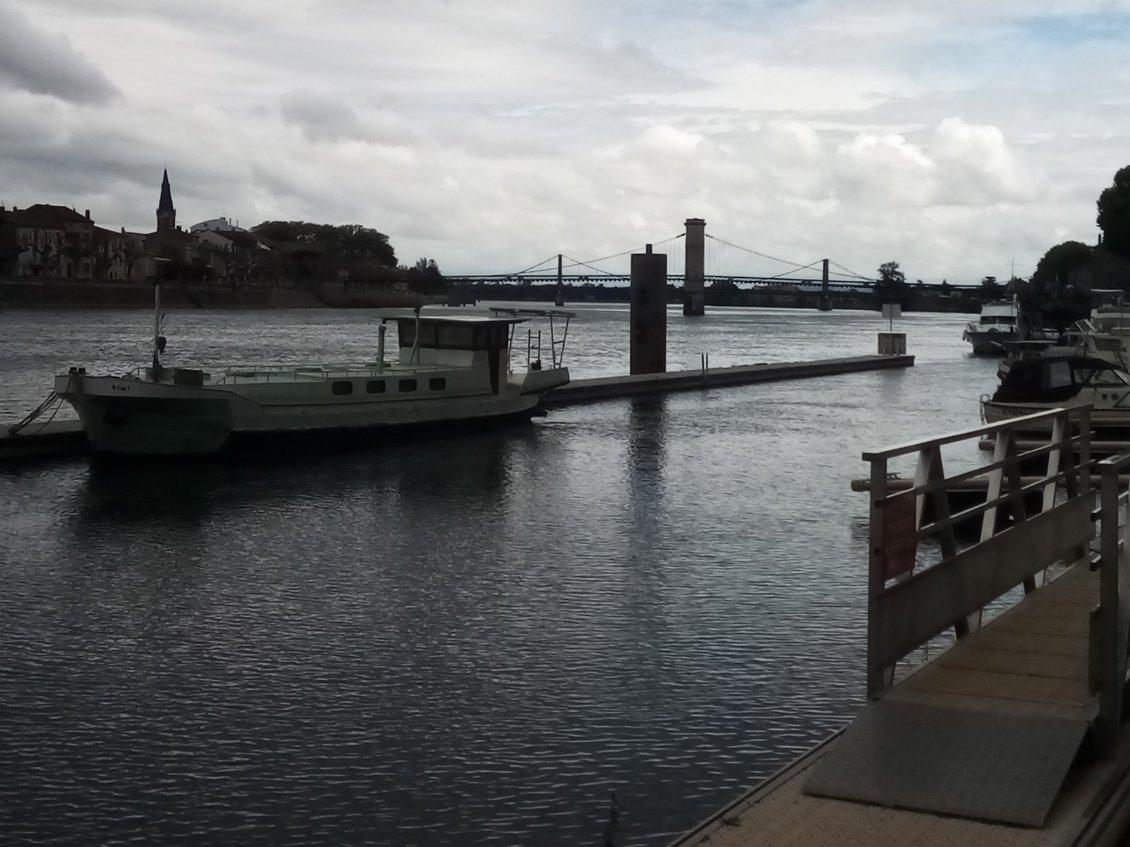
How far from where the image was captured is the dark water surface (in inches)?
317

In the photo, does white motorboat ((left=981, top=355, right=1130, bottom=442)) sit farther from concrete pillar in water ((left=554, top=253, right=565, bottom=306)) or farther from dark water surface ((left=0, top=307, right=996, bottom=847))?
concrete pillar in water ((left=554, top=253, right=565, bottom=306))

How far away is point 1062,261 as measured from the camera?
114m

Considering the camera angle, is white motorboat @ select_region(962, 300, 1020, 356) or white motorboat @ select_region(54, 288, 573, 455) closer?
white motorboat @ select_region(54, 288, 573, 455)

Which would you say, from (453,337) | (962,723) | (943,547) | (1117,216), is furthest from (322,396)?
(1117,216)

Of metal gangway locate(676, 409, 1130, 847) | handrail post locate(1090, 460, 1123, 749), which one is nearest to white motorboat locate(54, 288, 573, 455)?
metal gangway locate(676, 409, 1130, 847)

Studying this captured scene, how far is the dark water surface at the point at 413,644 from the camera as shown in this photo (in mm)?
8047

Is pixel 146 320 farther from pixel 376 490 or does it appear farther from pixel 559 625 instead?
pixel 559 625

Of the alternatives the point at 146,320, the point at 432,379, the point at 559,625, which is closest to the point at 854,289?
the point at 146,320

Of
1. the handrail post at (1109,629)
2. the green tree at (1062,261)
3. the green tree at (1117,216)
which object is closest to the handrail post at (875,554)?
the handrail post at (1109,629)

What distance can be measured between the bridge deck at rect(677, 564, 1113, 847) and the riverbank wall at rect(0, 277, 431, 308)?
121 meters

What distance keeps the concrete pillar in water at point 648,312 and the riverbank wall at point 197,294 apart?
83.3 metres

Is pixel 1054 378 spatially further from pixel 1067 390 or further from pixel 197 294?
pixel 197 294

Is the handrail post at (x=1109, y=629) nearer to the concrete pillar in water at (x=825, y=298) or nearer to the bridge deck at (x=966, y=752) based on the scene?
the bridge deck at (x=966, y=752)

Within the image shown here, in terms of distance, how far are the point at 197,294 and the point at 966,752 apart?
144 metres
